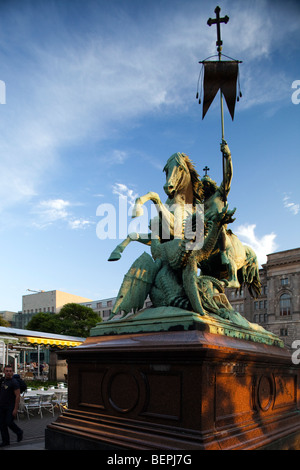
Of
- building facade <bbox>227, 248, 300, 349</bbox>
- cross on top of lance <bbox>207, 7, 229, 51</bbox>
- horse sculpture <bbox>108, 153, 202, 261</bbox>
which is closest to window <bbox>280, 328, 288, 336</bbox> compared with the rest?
building facade <bbox>227, 248, 300, 349</bbox>

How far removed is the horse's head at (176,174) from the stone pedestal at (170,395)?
2.21 meters

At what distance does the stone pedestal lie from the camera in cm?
386

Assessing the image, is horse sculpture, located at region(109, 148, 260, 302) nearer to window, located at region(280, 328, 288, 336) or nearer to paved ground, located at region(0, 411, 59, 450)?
paved ground, located at region(0, 411, 59, 450)

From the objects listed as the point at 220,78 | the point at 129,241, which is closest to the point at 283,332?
the point at 220,78

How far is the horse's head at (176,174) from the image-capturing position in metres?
5.85

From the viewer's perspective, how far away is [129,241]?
215 inches

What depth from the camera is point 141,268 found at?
539 centimetres

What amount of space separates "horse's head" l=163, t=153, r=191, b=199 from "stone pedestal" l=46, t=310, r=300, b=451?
2.21 m

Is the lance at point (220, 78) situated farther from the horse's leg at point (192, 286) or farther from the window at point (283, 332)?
the window at point (283, 332)

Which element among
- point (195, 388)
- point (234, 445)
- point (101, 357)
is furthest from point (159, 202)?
point (234, 445)

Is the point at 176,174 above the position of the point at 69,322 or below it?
above

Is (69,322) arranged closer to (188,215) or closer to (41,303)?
(41,303)

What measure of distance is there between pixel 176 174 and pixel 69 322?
48.2 m
